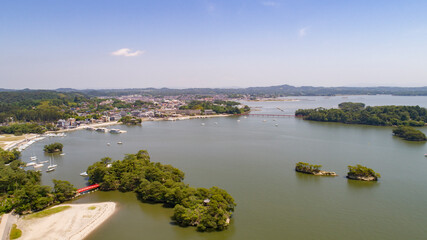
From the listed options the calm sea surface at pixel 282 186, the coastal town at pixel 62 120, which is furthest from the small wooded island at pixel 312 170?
the coastal town at pixel 62 120

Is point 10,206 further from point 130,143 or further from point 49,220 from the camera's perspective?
point 130,143

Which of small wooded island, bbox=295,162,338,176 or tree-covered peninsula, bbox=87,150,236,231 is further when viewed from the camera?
small wooded island, bbox=295,162,338,176

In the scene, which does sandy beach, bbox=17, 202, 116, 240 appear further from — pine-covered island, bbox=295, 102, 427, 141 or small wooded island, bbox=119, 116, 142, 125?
pine-covered island, bbox=295, 102, 427, 141

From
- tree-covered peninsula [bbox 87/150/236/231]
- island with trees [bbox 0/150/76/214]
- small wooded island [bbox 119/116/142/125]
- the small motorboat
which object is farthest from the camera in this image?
small wooded island [bbox 119/116/142/125]

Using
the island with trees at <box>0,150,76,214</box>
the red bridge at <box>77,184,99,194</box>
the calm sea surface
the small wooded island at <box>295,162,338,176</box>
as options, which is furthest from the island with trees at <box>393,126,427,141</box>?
the island with trees at <box>0,150,76,214</box>

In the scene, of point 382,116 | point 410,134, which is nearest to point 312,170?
point 410,134

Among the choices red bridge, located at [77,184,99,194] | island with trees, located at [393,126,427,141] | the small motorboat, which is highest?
island with trees, located at [393,126,427,141]

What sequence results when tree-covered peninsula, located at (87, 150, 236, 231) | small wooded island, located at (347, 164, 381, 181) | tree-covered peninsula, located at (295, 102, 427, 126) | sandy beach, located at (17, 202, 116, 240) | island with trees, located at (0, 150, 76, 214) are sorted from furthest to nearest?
tree-covered peninsula, located at (295, 102, 427, 126), small wooded island, located at (347, 164, 381, 181), island with trees, located at (0, 150, 76, 214), tree-covered peninsula, located at (87, 150, 236, 231), sandy beach, located at (17, 202, 116, 240)
